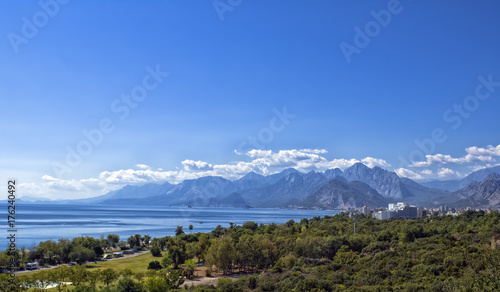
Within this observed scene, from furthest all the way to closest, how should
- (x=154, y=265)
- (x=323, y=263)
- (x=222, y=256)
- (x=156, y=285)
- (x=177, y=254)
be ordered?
(x=177, y=254), (x=154, y=265), (x=222, y=256), (x=323, y=263), (x=156, y=285)

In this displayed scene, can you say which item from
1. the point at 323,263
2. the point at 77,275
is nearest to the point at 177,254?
the point at 323,263

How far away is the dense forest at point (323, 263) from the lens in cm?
2189

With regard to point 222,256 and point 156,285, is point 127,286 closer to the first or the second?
point 156,285

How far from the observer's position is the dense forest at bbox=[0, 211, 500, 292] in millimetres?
21891

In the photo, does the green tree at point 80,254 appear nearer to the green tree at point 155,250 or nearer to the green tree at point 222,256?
the green tree at point 155,250

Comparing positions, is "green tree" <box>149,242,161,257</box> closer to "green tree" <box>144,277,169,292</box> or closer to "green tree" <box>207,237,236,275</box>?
"green tree" <box>207,237,236,275</box>

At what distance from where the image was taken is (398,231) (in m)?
48.7

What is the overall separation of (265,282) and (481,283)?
1356 centimetres

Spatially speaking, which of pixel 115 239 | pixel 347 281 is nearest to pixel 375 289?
pixel 347 281

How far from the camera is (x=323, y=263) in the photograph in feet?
→ 121

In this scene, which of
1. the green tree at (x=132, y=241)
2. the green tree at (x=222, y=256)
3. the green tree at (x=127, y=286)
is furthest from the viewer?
the green tree at (x=132, y=241)

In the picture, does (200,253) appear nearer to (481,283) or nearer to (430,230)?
(430,230)

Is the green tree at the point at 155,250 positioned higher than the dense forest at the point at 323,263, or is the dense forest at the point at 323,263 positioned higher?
the dense forest at the point at 323,263

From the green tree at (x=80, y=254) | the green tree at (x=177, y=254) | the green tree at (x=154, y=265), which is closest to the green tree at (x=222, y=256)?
the green tree at (x=177, y=254)
